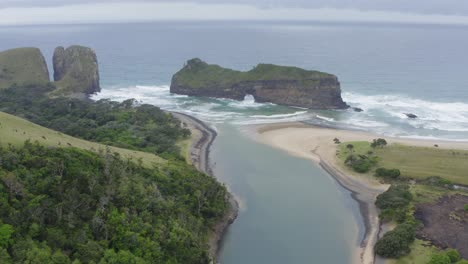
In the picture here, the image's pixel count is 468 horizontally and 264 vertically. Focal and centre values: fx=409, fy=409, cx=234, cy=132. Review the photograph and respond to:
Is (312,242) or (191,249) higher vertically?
(191,249)

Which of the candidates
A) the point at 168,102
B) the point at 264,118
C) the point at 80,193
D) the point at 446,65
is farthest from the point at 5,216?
the point at 446,65

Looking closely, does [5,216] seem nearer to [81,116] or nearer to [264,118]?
[81,116]

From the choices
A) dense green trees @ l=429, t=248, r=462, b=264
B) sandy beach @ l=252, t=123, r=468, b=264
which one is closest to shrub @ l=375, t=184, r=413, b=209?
sandy beach @ l=252, t=123, r=468, b=264

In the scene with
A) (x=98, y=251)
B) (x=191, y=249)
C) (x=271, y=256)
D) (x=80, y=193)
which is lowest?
(x=271, y=256)

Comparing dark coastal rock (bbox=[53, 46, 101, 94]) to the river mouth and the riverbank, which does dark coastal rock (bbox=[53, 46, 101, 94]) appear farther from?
the river mouth

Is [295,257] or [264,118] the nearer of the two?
[295,257]

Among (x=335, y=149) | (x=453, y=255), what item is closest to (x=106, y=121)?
(x=335, y=149)

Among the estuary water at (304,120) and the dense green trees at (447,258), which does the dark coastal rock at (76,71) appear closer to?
the estuary water at (304,120)

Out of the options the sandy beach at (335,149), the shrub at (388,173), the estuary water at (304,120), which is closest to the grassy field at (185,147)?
the estuary water at (304,120)
